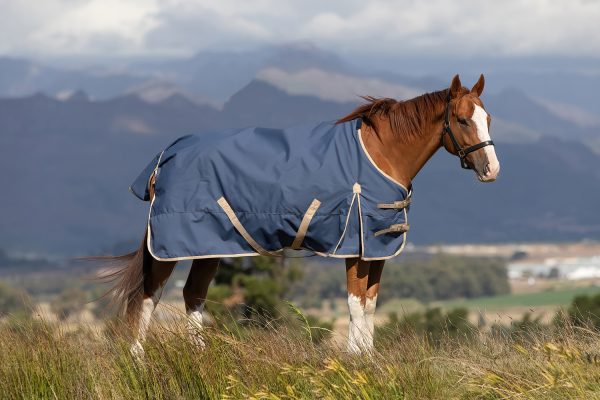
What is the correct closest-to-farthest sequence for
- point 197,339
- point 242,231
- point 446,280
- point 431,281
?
1. point 197,339
2. point 242,231
3. point 431,281
4. point 446,280

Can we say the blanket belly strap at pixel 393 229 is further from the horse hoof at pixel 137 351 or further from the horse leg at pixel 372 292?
the horse hoof at pixel 137 351

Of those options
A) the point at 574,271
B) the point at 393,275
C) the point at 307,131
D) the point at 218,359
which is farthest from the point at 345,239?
the point at 574,271

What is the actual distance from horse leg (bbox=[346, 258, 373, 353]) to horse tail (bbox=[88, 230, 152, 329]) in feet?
6.41

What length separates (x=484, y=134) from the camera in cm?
913

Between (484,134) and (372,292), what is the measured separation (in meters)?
1.58

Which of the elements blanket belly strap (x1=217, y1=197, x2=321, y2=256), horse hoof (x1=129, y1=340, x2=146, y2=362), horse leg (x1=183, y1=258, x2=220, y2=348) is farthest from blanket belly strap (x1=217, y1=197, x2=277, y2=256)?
horse hoof (x1=129, y1=340, x2=146, y2=362)

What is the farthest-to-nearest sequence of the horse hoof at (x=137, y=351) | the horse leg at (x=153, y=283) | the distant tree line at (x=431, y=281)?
the distant tree line at (x=431, y=281)
the horse leg at (x=153, y=283)
the horse hoof at (x=137, y=351)

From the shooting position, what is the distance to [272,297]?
130ft

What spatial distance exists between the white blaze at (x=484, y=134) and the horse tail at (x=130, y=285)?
3.04 meters

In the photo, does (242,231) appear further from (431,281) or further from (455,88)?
(431,281)

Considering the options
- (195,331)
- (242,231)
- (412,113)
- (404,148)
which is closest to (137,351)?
(195,331)

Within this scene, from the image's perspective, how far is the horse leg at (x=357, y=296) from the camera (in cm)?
901

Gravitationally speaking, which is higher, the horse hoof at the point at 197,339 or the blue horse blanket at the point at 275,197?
the blue horse blanket at the point at 275,197

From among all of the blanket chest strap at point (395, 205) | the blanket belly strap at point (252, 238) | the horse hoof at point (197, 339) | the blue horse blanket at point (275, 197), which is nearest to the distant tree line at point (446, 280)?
the blue horse blanket at point (275, 197)
